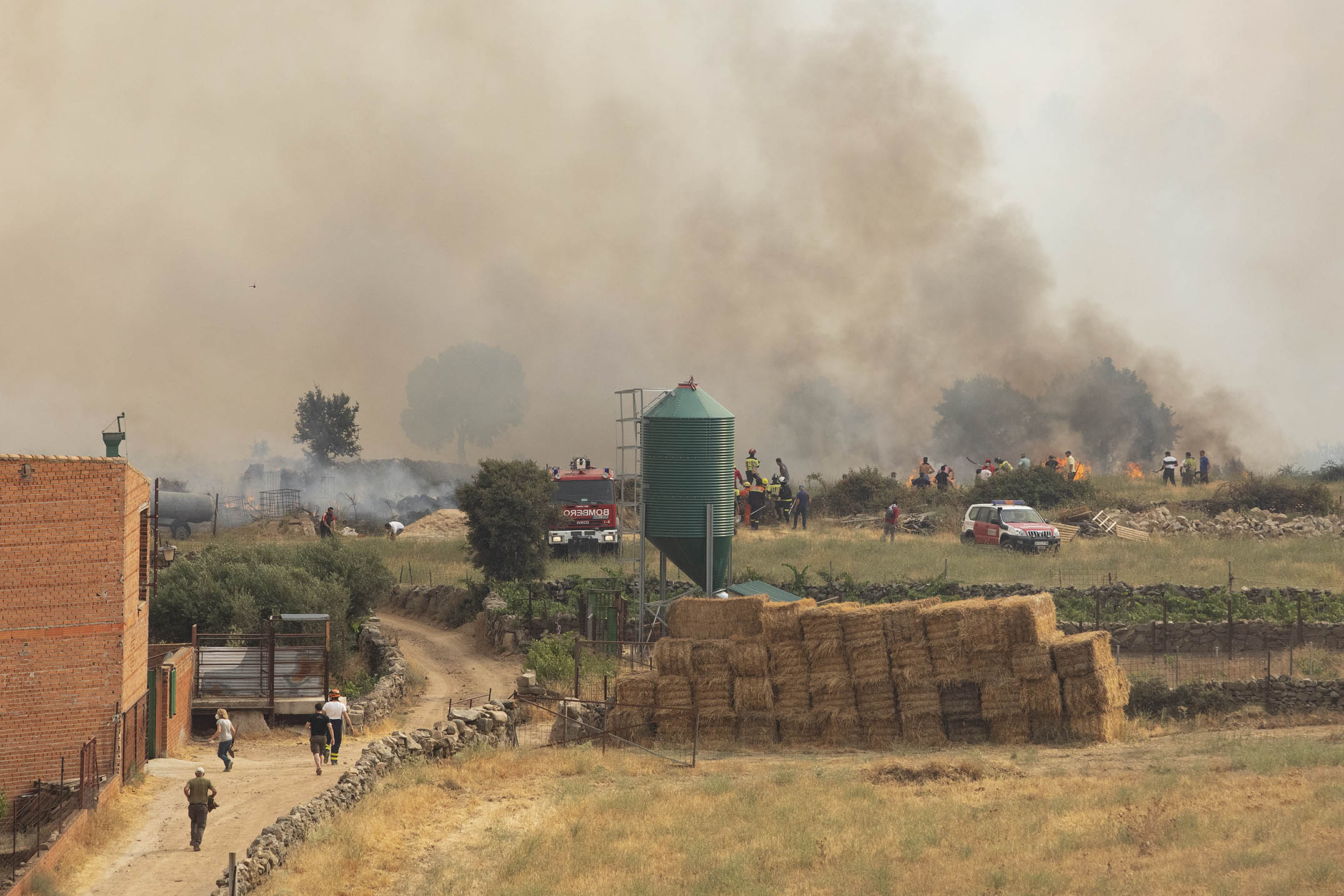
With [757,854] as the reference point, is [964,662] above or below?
above

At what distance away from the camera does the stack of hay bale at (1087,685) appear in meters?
23.5

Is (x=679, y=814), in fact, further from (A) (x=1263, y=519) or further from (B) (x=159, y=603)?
(A) (x=1263, y=519)

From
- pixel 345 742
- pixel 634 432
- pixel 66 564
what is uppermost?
pixel 634 432

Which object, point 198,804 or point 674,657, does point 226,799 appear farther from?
point 674,657

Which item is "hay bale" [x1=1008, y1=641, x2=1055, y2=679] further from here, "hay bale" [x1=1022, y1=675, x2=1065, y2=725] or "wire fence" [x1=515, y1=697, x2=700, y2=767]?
"wire fence" [x1=515, y1=697, x2=700, y2=767]

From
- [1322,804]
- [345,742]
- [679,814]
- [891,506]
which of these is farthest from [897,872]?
[891,506]

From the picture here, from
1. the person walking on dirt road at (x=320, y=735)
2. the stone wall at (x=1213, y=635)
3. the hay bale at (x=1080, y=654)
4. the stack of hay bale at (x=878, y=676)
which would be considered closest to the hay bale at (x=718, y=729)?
the stack of hay bale at (x=878, y=676)

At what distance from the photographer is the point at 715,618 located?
84.5 feet

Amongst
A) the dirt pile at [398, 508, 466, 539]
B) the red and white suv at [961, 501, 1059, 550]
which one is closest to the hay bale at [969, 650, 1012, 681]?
the red and white suv at [961, 501, 1059, 550]

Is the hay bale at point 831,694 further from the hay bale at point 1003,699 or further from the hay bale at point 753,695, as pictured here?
the hay bale at point 1003,699

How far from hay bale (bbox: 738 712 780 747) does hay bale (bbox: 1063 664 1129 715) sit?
5.38 metres

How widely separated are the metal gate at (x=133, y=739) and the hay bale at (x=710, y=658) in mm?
10331

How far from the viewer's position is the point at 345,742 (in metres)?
26.5

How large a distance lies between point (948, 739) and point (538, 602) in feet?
51.7
